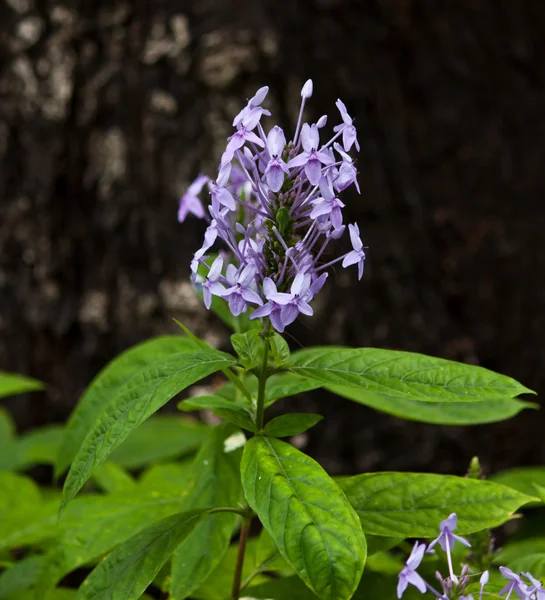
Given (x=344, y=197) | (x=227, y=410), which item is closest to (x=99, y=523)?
(x=227, y=410)

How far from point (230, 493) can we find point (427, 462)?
169cm

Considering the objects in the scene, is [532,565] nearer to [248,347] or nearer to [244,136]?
[248,347]

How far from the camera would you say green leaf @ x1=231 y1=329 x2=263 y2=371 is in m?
1.34

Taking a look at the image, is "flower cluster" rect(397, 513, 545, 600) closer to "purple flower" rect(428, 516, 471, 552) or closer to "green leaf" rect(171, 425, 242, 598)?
"purple flower" rect(428, 516, 471, 552)

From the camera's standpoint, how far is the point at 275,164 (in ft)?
4.08

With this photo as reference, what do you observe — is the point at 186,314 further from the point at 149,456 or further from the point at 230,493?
the point at 230,493

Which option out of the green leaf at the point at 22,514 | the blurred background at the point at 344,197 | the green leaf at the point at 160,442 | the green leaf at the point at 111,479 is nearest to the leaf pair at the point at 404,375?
the green leaf at the point at 22,514

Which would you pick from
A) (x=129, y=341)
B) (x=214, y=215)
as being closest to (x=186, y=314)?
(x=129, y=341)

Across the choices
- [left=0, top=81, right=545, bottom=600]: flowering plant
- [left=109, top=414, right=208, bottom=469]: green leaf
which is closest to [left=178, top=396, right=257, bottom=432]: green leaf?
[left=0, top=81, right=545, bottom=600]: flowering plant

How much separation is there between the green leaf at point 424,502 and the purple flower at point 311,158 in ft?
2.06

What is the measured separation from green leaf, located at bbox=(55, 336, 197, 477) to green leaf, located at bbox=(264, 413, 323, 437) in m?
0.38

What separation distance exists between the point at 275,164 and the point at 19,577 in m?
1.31

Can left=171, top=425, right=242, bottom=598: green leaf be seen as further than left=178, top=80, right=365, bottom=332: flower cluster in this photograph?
Yes

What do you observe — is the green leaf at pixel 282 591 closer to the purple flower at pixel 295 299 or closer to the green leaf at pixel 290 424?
the green leaf at pixel 290 424
